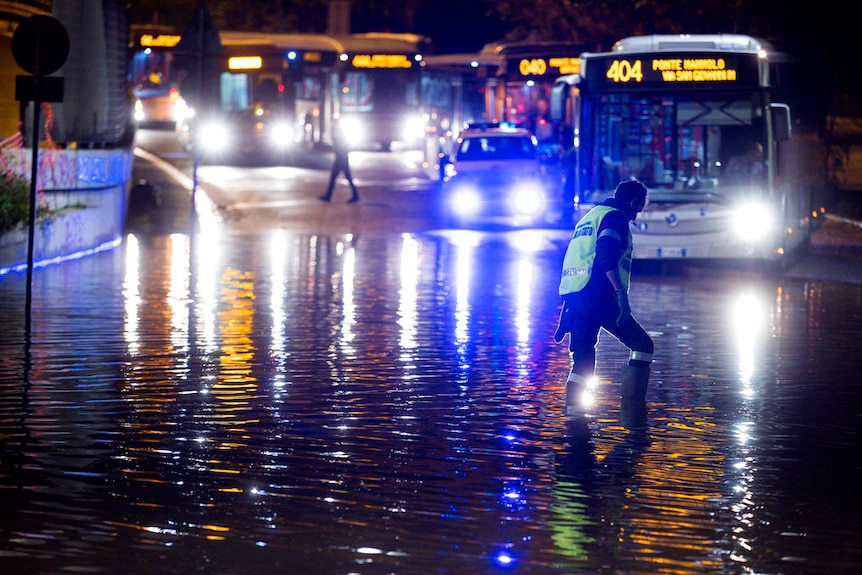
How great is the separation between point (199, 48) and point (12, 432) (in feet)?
51.9

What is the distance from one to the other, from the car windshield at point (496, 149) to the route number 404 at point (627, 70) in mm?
9605

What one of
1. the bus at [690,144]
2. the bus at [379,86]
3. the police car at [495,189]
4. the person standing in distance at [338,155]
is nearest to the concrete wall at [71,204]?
the bus at [690,144]

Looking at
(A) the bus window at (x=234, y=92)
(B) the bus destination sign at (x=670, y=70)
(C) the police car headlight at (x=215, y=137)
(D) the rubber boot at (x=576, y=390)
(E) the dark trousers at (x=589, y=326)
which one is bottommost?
(D) the rubber boot at (x=576, y=390)

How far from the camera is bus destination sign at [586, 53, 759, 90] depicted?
2322 centimetres

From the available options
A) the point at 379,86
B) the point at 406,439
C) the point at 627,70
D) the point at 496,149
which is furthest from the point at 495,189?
the point at 406,439

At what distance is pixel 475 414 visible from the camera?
10664 mm

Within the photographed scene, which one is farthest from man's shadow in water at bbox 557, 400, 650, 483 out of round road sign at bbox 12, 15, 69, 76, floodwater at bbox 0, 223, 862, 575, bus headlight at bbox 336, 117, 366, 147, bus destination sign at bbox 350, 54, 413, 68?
bus headlight at bbox 336, 117, 366, 147

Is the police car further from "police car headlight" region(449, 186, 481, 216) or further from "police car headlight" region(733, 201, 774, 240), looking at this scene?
"police car headlight" region(733, 201, 774, 240)

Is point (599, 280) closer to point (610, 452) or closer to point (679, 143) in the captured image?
point (610, 452)

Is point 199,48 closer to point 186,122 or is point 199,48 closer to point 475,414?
point 475,414

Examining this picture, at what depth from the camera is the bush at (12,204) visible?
64.9 ft

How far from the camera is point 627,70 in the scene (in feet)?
77.9

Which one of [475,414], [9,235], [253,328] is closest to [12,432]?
[475,414]

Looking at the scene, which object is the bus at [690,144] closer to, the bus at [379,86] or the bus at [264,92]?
the bus at [264,92]
